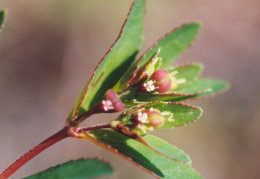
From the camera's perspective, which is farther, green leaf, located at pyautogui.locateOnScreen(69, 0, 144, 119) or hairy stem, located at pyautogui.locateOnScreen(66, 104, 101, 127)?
green leaf, located at pyautogui.locateOnScreen(69, 0, 144, 119)

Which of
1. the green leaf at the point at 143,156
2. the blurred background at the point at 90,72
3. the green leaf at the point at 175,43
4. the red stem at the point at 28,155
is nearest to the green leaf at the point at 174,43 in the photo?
the green leaf at the point at 175,43

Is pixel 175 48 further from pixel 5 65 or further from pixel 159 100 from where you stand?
pixel 5 65

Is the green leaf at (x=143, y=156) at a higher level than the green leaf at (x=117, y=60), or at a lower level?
lower

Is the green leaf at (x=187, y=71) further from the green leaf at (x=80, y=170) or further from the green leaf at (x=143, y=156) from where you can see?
the green leaf at (x=80, y=170)

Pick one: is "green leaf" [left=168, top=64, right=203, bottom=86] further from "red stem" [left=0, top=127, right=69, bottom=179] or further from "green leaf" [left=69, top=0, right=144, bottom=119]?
"red stem" [left=0, top=127, right=69, bottom=179]

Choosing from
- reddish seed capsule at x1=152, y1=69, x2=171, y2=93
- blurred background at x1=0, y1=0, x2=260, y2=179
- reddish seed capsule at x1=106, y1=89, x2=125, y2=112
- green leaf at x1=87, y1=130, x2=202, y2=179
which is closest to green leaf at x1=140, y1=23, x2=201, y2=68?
reddish seed capsule at x1=152, y1=69, x2=171, y2=93

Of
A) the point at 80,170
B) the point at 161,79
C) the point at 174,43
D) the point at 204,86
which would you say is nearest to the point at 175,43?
the point at 174,43

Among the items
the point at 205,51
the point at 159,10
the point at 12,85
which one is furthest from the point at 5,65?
the point at 205,51
